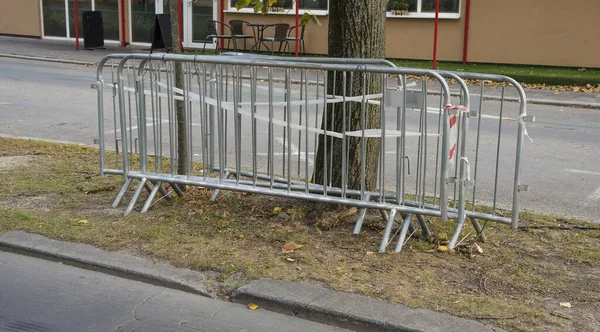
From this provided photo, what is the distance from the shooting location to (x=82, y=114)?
43.3 feet

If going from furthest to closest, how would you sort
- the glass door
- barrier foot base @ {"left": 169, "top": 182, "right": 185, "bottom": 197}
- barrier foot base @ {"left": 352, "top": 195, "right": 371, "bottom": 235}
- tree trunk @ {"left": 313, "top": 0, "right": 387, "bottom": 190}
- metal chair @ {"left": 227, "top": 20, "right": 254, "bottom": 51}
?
the glass door
metal chair @ {"left": 227, "top": 20, "right": 254, "bottom": 51}
barrier foot base @ {"left": 169, "top": 182, "right": 185, "bottom": 197}
tree trunk @ {"left": 313, "top": 0, "right": 387, "bottom": 190}
barrier foot base @ {"left": 352, "top": 195, "right": 371, "bottom": 235}

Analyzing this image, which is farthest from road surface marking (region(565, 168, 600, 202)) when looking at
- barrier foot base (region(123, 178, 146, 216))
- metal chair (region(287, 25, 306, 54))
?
metal chair (region(287, 25, 306, 54))

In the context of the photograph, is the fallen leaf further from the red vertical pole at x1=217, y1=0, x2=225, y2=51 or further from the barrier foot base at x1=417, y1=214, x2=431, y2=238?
the red vertical pole at x1=217, y1=0, x2=225, y2=51

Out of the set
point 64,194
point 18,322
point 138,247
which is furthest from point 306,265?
point 64,194

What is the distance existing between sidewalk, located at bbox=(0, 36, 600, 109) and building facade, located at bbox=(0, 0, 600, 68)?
174 centimetres

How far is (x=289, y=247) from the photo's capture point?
586 centimetres

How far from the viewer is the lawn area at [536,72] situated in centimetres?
1758

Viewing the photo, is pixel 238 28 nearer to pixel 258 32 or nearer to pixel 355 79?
pixel 258 32

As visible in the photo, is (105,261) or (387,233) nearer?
(105,261)

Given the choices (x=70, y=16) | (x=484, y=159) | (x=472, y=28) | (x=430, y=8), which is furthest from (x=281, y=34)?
(x=484, y=159)

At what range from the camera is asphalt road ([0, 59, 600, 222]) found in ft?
27.1

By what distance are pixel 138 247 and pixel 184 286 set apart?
0.85 metres

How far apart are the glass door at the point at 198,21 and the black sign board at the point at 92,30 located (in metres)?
2.71

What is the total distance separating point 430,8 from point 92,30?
Result: 10.7m
